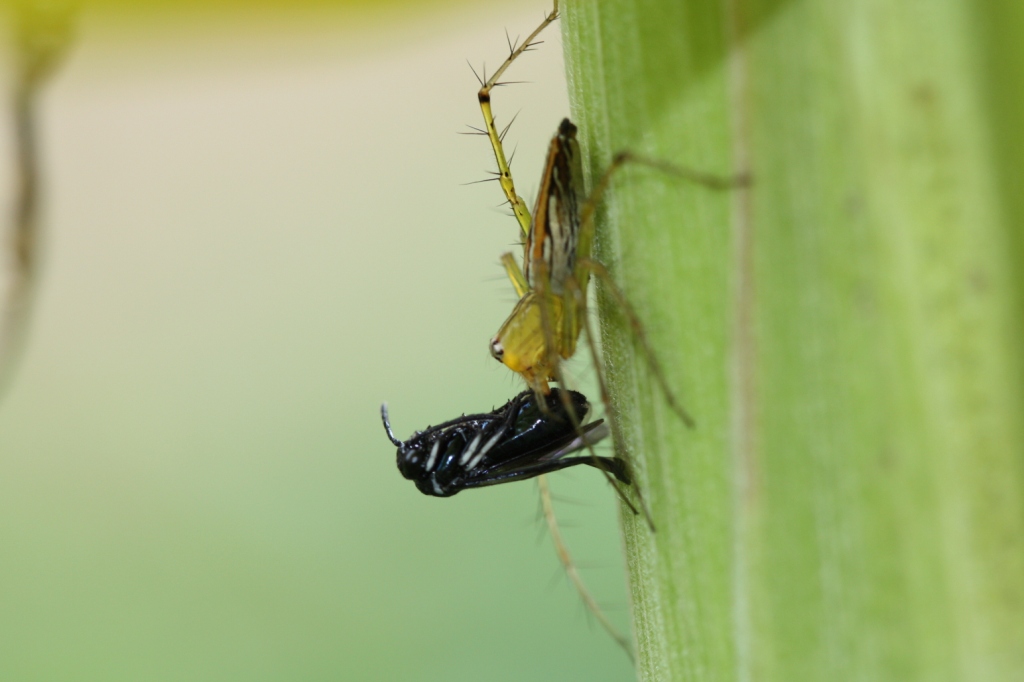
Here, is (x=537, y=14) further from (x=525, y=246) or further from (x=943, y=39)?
(x=943, y=39)

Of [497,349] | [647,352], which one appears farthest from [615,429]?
[497,349]

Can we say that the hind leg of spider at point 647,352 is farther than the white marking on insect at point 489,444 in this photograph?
No

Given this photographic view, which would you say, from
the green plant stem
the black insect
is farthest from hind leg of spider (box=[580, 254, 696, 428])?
the black insect

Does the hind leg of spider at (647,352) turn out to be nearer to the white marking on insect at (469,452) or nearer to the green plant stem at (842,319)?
the green plant stem at (842,319)

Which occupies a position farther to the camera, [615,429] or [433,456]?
[433,456]

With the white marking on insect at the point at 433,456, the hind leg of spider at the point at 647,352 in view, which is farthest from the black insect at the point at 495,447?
the hind leg of spider at the point at 647,352

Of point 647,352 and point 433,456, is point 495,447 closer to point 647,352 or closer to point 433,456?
point 433,456

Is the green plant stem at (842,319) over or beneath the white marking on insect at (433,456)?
over
